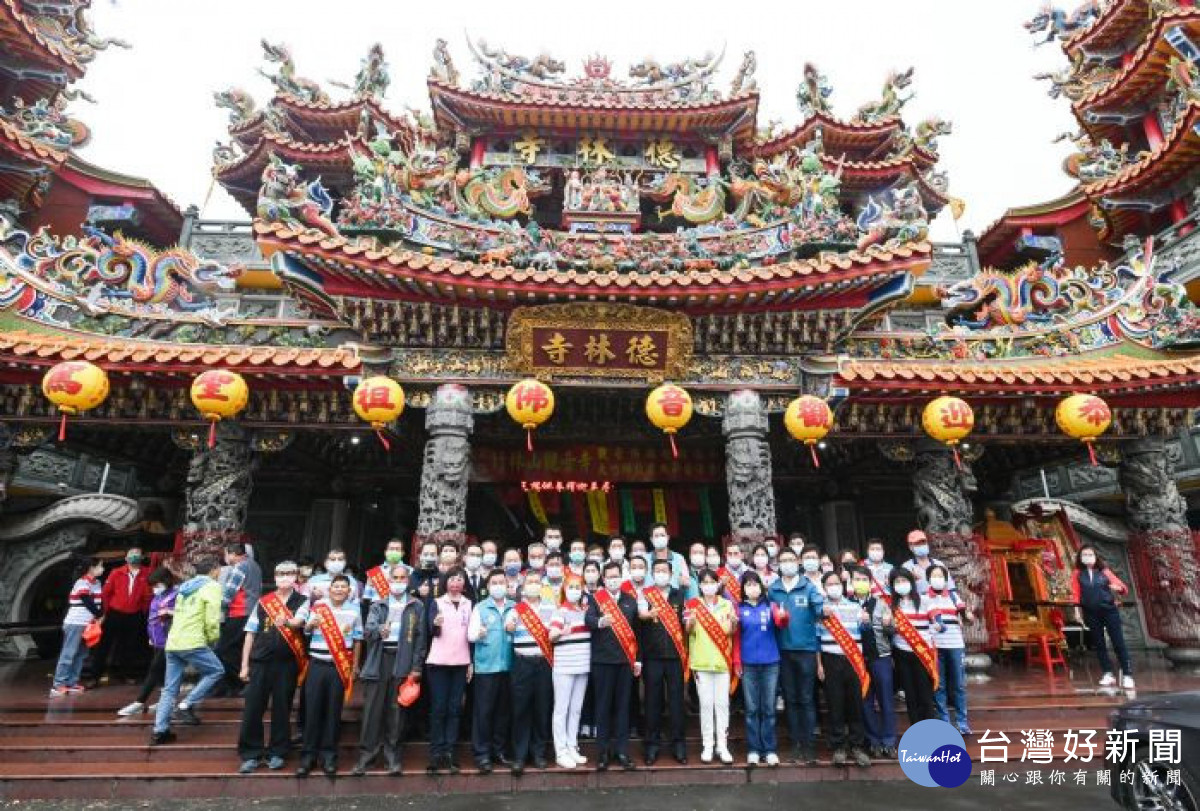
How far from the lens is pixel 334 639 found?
16.4 ft

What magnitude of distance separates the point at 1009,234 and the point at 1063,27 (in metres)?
5.93

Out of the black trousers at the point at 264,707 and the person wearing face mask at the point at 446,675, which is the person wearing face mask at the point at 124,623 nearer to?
the black trousers at the point at 264,707

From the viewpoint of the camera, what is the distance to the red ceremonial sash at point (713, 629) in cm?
520

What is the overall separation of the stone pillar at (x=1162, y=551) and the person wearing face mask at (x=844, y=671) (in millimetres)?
6137

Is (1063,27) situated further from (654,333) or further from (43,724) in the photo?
(43,724)

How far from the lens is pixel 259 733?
509 centimetres

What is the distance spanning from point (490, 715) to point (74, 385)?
5841mm

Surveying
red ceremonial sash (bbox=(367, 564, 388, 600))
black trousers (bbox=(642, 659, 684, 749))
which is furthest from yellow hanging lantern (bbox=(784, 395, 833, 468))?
red ceremonial sash (bbox=(367, 564, 388, 600))

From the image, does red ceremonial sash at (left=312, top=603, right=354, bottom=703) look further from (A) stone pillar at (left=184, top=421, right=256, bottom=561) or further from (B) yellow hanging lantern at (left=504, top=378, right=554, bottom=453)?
(A) stone pillar at (left=184, top=421, right=256, bottom=561)

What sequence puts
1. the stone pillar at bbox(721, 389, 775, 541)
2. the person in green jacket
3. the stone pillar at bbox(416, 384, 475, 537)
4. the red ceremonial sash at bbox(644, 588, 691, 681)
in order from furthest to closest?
the stone pillar at bbox(721, 389, 775, 541) < the stone pillar at bbox(416, 384, 475, 537) < the person in green jacket < the red ceremonial sash at bbox(644, 588, 691, 681)

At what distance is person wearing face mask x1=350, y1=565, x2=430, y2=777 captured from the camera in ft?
16.6

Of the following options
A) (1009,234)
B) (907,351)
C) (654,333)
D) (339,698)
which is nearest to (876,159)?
(1009,234)

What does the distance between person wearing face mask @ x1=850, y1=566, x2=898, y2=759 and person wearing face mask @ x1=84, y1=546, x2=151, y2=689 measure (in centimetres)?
831

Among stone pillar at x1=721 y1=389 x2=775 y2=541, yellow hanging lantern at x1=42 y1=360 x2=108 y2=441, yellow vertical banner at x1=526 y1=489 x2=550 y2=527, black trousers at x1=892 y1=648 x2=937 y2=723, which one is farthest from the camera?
yellow vertical banner at x1=526 y1=489 x2=550 y2=527
